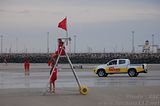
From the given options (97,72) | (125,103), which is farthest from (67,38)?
(97,72)

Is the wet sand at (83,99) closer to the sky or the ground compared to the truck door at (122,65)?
closer to the ground

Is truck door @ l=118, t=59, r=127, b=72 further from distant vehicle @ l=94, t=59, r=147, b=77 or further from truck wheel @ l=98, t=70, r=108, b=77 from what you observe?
truck wheel @ l=98, t=70, r=108, b=77

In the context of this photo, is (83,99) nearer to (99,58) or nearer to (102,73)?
(102,73)

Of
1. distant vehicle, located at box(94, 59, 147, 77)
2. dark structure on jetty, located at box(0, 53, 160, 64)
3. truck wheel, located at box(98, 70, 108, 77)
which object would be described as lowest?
truck wheel, located at box(98, 70, 108, 77)

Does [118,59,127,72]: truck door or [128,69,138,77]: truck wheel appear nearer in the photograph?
[128,69,138,77]: truck wheel

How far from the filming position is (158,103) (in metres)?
13.1

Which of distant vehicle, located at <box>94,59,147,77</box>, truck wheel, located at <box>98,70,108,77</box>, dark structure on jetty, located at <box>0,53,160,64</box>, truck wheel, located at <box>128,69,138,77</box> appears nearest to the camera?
truck wheel, located at <box>128,69,138,77</box>

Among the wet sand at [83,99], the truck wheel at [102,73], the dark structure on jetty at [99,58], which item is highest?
the dark structure on jetty at [99,58]

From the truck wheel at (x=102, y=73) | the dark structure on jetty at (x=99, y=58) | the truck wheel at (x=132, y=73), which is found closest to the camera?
the truck wheel at (x=132, y=73)

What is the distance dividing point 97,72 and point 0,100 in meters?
20.5

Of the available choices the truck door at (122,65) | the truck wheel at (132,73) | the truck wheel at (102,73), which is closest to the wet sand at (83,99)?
the truck wheel at (132,73)

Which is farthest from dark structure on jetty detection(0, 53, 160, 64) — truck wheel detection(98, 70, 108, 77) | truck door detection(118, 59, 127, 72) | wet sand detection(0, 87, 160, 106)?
wet sand detection(0, 87, 160, 106)

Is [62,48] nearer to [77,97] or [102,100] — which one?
[77,97]

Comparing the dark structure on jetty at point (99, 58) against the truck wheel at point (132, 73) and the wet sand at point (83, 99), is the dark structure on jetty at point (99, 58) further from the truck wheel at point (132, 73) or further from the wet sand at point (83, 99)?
the wet sand at point (83, 99)
